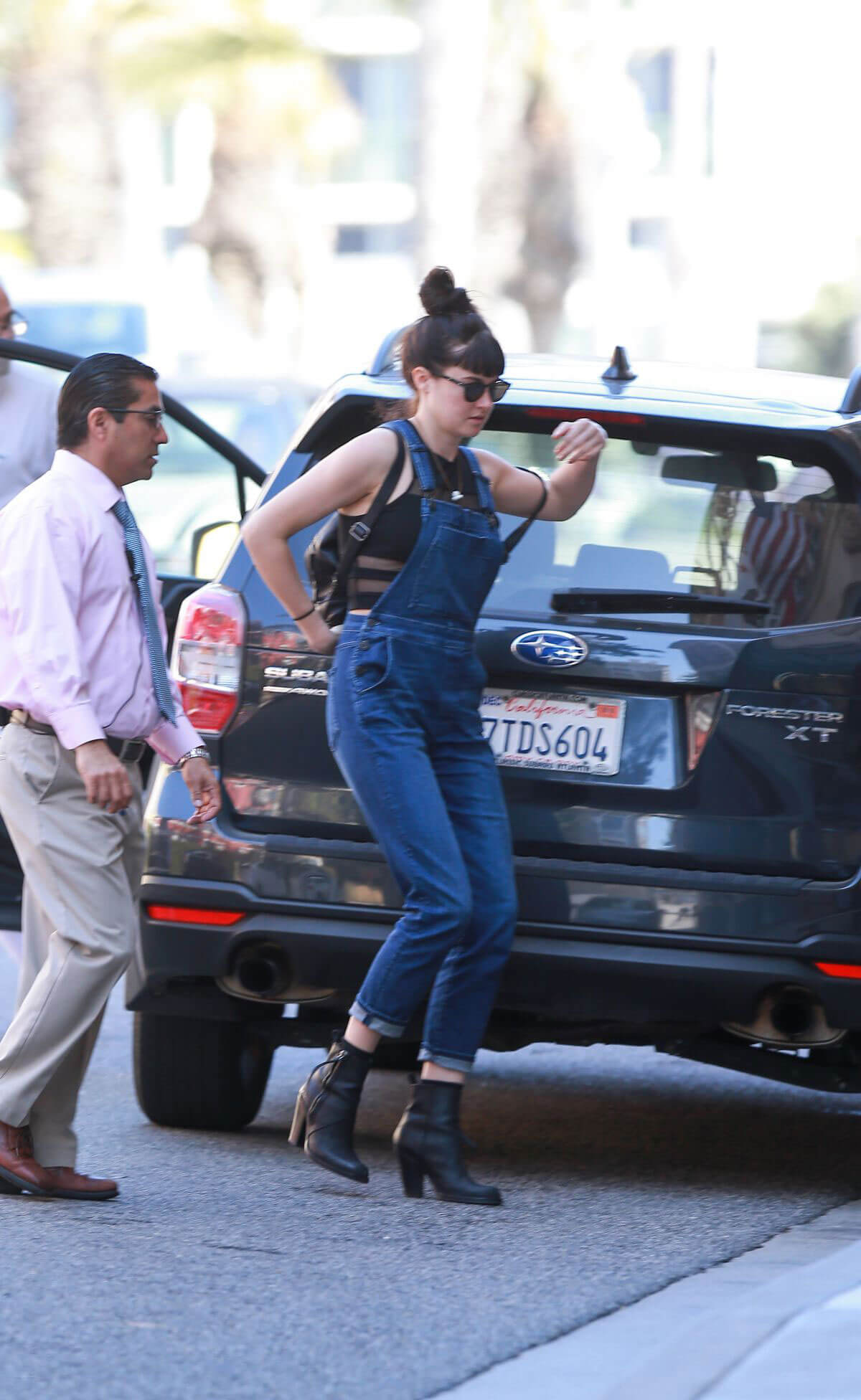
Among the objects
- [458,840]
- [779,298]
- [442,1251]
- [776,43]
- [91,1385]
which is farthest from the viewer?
[779,298]

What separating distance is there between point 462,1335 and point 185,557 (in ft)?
14.8

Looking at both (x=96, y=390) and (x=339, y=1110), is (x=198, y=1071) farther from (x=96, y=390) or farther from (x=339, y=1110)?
(x=96, y=390)

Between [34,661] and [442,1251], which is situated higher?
[34,661]

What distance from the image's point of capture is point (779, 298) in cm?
6262

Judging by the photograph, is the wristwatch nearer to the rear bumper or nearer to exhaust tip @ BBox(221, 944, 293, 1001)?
the rear bumper

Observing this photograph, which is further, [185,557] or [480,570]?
[185,557]

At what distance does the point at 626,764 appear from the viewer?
5035 mm

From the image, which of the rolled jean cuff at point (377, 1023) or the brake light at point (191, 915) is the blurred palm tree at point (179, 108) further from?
the rolled jean cuff at point (377, 1023)

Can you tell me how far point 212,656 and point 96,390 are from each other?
2.17 feet

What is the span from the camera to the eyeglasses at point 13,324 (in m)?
6.94

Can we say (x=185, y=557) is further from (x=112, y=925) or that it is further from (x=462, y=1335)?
(x=462, y=1335)

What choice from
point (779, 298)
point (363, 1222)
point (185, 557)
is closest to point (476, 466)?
point (363, 1222)

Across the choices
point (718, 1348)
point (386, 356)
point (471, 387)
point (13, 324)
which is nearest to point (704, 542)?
point (471, 387)

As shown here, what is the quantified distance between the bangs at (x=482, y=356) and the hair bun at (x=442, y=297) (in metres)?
0.09
